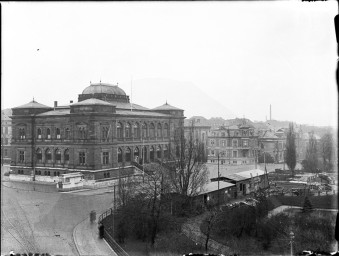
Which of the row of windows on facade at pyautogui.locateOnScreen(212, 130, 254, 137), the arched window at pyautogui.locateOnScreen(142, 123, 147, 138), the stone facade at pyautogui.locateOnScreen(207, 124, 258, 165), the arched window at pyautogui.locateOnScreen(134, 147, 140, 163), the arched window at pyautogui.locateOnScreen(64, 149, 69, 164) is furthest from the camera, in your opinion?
the row of windows on facade at pyautogui.locateOnScreen(212, 130, 254, 137)

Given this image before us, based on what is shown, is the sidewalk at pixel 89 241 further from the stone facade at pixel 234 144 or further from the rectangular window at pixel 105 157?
the stone facade at pixel 234 144

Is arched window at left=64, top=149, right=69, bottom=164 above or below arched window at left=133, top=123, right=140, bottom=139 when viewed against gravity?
below

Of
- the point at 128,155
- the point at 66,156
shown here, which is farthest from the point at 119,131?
the point at 66,156

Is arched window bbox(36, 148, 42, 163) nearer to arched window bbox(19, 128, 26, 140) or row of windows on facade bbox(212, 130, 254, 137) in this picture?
arched window bbox(19, 128, 26, 140)

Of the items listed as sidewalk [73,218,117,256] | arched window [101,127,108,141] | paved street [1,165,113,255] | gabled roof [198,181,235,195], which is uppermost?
arched window [101,127,108,141]

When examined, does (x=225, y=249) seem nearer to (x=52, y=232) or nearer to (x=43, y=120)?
(x=52, y=232)

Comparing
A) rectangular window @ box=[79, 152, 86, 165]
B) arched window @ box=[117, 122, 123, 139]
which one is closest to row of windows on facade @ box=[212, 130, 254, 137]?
arched window @ box=[117, 122, 123, 139]

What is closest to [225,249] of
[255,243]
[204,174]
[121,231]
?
[255,243]

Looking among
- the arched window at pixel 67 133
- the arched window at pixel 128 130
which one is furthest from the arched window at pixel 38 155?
the arched window at pixel 128 130
